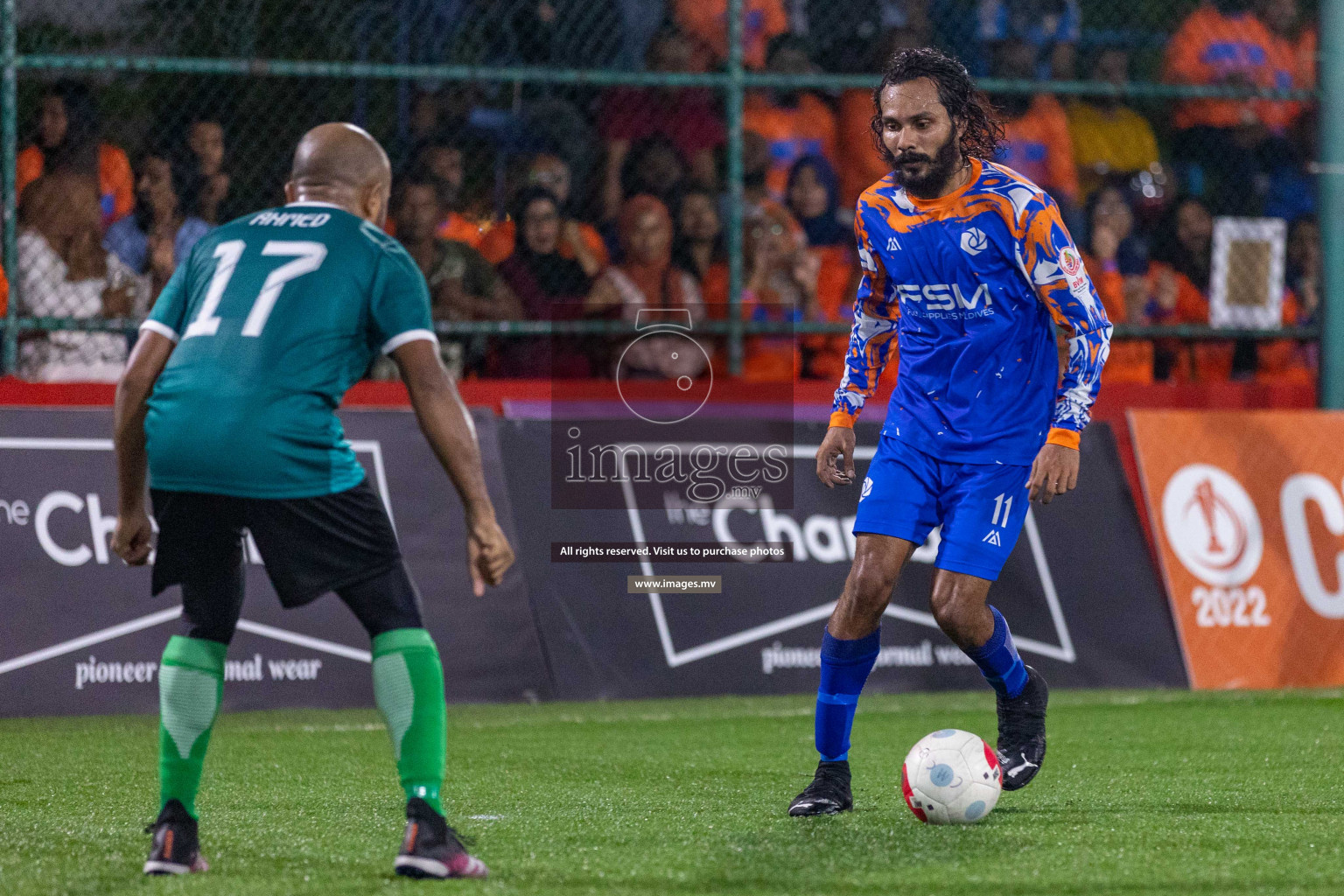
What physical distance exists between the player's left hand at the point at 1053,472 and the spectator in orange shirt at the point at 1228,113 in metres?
6.69

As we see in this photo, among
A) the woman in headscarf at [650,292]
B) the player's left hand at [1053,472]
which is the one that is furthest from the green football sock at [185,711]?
the woman in headscarf at [650,292]

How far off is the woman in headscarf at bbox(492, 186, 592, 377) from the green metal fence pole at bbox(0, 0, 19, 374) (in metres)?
2.47

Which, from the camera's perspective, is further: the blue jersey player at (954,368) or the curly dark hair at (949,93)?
the curly dark hair at (949,93)

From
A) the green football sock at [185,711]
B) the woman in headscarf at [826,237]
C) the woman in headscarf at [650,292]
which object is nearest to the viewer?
the green football sock at [185,711]

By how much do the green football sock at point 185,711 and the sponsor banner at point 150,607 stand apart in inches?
150

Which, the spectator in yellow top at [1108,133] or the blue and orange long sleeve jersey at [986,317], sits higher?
the spectator in yellow top at [1108,133]

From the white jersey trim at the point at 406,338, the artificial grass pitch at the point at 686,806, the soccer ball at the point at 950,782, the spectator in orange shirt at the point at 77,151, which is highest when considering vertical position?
the spectator in orange shirt at the point at 77,151

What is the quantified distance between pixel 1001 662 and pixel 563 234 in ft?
15.8

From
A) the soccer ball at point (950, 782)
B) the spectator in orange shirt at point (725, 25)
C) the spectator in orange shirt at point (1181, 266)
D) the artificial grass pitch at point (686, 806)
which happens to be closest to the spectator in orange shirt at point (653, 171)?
the spectator in orange shirt at point (725, 25)

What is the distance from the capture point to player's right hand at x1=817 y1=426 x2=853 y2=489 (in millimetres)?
5043

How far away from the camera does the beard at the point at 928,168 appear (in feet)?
15.9

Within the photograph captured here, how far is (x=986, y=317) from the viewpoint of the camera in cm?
489

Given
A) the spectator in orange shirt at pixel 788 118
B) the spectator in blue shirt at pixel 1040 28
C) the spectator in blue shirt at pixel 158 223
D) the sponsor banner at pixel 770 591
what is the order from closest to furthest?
the sponsor banner at pixel 770 591, the spectator in blue shirt at pixel 158 223, the spectator in orange shirt at pixel 788 118, the spectator in blue shirt at pixel 1040 28

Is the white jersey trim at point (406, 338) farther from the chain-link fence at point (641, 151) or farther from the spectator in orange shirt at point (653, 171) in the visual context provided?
the spectator in orange shirt at point (653, 171)
